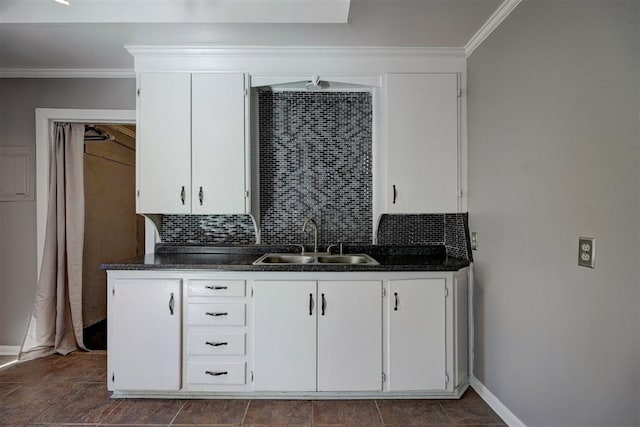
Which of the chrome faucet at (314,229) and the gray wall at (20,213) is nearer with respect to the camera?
the chrome faucet at (314,229)

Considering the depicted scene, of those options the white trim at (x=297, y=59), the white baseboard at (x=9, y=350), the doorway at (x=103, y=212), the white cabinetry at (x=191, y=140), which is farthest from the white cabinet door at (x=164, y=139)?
the white baseboard at (x=9, y=350)

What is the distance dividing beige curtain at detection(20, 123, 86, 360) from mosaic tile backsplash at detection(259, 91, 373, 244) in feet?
5.59

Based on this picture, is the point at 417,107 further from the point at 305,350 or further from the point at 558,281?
the point at 305,350

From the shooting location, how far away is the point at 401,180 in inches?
93.3

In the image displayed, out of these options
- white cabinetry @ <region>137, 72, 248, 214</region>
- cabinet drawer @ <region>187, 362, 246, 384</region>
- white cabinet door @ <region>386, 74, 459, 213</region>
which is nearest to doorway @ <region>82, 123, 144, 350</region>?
white cabinetry @ <region>137, 72, 248, 214</region>

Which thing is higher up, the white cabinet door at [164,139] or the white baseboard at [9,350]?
the white cabinet door at [164,139]

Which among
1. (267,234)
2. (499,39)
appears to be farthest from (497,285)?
(267,234)

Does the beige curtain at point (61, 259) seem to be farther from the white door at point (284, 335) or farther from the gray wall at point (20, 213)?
the white door at point (284, 335)

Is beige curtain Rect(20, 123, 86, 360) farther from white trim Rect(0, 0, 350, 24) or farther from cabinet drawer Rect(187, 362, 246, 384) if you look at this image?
cabinet drawer Rect(187, 362, 246, 384)

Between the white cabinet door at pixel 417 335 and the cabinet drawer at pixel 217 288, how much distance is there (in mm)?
951

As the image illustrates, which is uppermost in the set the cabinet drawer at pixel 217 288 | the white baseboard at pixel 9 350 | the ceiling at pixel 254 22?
the ceiling at pixel 254 22

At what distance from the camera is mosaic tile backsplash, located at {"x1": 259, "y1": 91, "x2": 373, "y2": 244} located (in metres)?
2.64

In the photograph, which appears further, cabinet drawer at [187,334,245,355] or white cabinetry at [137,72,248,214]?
white cabinetry at [137,72,248,214]

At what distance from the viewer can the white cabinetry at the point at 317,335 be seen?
2.06 meters
